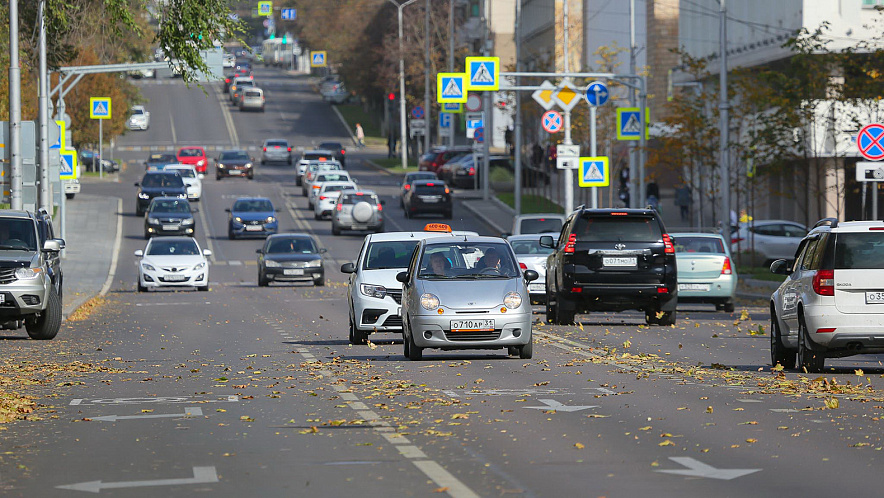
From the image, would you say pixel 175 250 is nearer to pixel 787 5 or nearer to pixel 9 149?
pixel 9 149

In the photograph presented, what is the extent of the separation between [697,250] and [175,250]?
1562cm

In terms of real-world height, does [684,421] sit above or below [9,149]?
below

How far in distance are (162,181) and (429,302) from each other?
167 feet

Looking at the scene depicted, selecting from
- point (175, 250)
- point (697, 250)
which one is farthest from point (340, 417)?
point (175, 250)

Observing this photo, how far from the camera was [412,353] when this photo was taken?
19438mm

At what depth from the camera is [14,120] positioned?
31484 mm

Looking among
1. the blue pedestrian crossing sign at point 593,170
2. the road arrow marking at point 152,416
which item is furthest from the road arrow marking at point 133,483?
the blue pedestrian crossing sign at point 593,170

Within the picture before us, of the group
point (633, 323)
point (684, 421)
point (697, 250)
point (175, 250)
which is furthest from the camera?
point (175, 250)

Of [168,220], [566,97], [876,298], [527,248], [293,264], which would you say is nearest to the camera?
[876,298]

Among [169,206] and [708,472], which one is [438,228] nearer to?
[708,472]

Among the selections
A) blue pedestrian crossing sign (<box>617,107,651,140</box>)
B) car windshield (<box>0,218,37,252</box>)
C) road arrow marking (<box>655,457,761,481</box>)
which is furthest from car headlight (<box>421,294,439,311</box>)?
blue pedestrian crossing sign (<box>617,107,651,140</box>)

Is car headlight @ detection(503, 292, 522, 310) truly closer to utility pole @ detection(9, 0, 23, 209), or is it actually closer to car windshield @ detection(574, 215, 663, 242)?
car windshield @ detection(574, 215, 663, 242)

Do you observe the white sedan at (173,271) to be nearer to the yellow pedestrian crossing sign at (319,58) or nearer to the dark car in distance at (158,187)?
the dark car in distance at (158,187)

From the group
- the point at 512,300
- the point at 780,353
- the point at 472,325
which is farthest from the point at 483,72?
the point at 780,353
